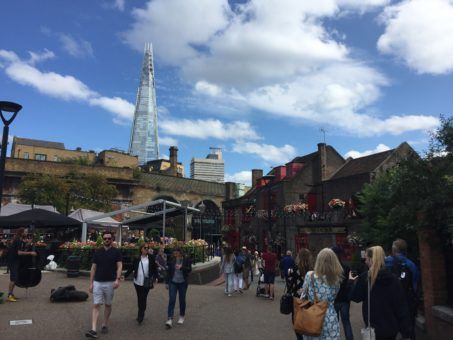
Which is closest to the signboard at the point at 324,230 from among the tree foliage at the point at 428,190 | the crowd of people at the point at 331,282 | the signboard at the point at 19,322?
the tree foliage at the point at 428,190

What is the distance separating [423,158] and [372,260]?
4201mm

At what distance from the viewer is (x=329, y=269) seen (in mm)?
4672

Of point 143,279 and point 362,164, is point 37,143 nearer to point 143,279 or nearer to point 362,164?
point 362,164

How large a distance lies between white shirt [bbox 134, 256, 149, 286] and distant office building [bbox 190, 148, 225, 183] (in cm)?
12430

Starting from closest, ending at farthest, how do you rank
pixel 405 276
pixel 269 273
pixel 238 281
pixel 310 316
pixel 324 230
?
pixel 310 316 → pixel 405 276 → pixel 269 273 → pixel 238 281 → pixel 324 230

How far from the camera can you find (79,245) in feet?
→ 59.2

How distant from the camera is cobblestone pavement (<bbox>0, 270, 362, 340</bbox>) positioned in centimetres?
781

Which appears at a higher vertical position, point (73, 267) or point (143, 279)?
point (143, 279)

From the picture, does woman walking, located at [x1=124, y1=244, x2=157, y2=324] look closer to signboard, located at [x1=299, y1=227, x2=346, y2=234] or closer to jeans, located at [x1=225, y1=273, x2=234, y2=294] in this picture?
jeans, located at [x1=225, y1=273, x2=234, y2=294]

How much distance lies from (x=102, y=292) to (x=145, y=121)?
4942 inches

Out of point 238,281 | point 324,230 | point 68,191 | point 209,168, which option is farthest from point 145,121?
point 238,281

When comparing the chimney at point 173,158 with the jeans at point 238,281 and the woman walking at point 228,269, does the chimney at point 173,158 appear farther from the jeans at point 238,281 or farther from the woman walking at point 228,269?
the woman walking at point 228,269

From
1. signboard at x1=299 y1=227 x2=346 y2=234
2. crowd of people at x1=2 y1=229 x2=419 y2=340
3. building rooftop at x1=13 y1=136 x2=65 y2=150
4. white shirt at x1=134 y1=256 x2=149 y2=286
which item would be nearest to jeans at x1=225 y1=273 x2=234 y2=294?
crowd of people at x1=2 y1=229 x2=419 y2=340

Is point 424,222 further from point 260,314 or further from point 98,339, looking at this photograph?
point 98,339
